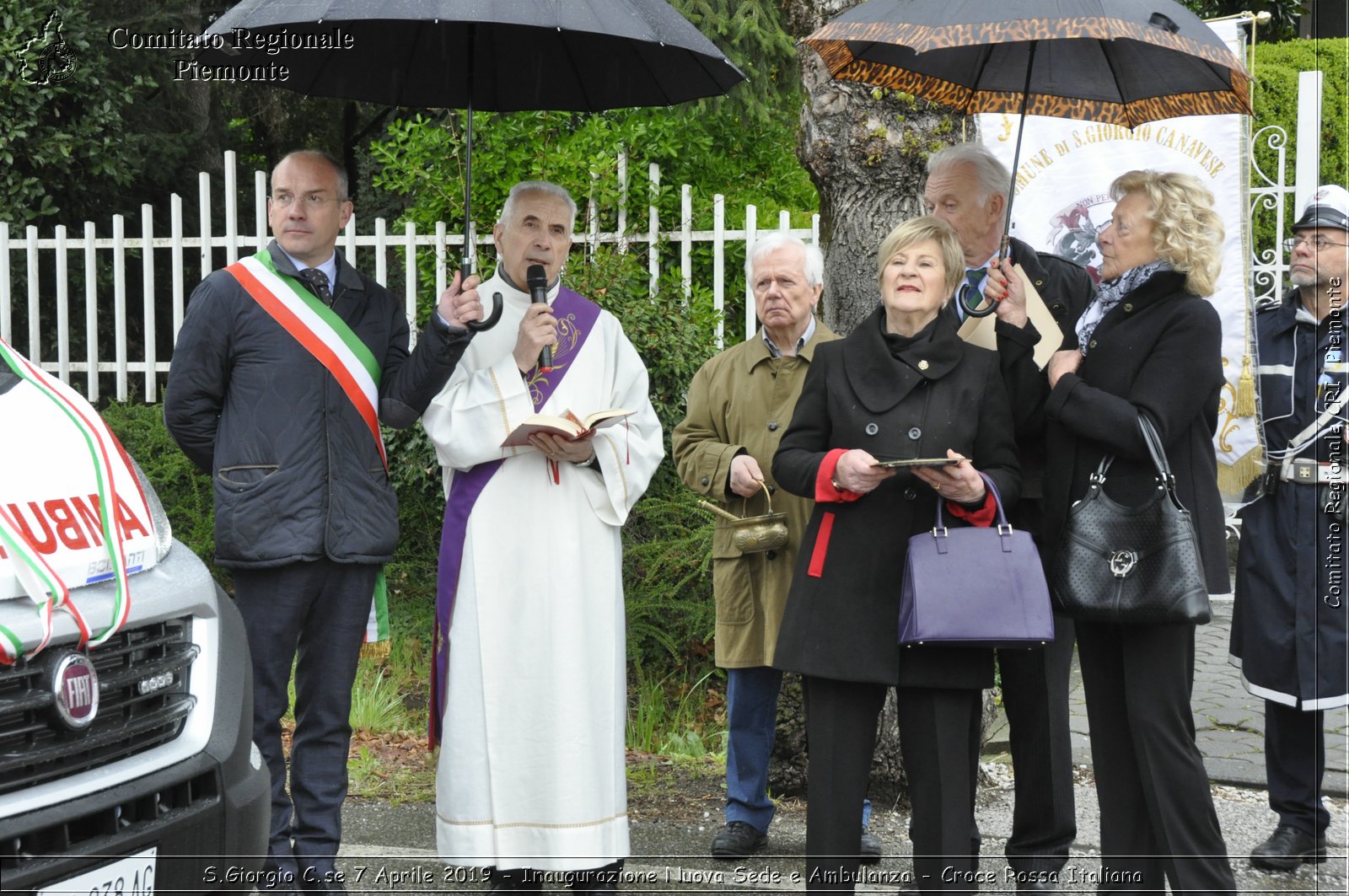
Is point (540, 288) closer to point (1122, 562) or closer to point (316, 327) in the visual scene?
point (316, 327)

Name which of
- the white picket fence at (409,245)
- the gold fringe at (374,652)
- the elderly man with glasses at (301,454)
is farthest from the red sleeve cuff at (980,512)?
the gold fringe at (374,652)

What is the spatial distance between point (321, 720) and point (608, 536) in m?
1.02

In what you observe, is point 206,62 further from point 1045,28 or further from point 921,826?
point 921,826

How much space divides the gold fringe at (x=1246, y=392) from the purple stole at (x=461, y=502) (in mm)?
4283

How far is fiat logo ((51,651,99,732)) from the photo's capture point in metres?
2.61

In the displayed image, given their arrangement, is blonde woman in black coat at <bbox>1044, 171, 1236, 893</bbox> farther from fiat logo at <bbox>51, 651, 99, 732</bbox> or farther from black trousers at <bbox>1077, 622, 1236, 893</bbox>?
fiat logo at <bbox>51, 651, 99, 732</bbox>

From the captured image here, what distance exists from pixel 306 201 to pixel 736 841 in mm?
2423

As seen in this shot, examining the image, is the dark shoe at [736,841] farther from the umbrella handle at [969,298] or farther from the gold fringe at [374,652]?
the gold fringe at [374,652]

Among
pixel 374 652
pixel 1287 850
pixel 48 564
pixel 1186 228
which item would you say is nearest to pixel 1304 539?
pixel 1287 850

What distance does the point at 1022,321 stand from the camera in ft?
12.3

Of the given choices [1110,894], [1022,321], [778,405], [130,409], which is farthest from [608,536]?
[130,409]

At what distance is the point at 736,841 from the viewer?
4.43m

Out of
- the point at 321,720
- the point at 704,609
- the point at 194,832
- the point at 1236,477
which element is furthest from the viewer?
the point at 1236,477

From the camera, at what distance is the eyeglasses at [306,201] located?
4.10 metres
